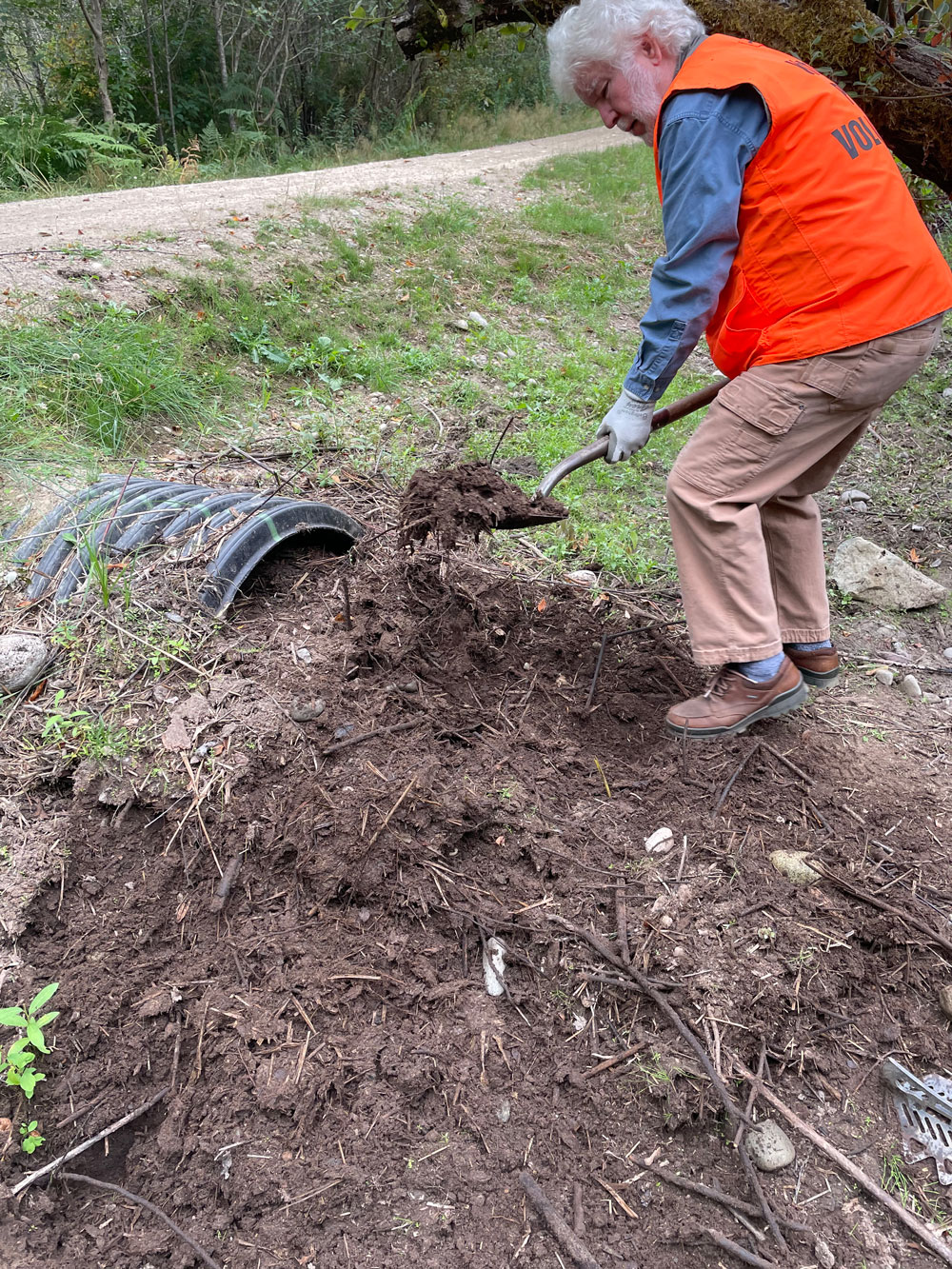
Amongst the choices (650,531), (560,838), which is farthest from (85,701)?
(650,531)

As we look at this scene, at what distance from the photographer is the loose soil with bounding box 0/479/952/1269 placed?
1.75 meters

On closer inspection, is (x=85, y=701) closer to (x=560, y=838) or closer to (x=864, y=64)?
(x=560, y=838)

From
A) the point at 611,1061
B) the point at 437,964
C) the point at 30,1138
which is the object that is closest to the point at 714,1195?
the point at 611,1061

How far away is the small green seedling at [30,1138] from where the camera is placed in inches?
71.8

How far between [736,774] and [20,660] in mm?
2250

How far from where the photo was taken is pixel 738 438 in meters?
2.34

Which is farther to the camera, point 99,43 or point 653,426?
point 99,43

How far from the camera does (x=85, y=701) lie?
2588 millimetres

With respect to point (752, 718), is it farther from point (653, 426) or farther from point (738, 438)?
point (653, 426)

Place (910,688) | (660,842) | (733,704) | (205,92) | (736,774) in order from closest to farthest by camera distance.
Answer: (660,842), (736,774), (733,704), (910,688), (205,92)

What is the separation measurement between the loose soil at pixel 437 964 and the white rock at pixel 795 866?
33 millimetres

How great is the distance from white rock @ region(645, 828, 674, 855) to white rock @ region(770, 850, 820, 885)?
0.27 metres

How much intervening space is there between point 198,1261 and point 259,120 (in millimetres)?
15840

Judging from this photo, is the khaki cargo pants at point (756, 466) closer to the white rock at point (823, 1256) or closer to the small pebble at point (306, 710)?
the small pebble at point (306, 710)
